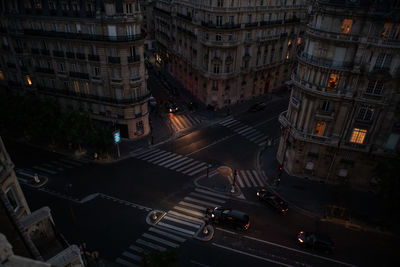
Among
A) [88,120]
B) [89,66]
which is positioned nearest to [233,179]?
[88,120]

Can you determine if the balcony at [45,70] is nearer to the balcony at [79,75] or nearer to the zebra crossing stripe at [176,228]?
the balcony at [79,75]

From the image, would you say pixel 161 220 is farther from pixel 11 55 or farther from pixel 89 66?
pixel 11 55

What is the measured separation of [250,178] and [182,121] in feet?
77.7

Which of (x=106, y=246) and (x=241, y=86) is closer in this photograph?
(x=106, y=246)

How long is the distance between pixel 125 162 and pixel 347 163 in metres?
36.5

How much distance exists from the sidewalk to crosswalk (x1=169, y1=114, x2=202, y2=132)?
22.0m

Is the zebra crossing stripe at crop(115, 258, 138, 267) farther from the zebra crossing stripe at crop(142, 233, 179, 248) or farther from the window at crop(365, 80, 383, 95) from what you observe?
the window at crop(365, 80, 383, 95)

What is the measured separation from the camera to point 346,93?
3684 centimetres

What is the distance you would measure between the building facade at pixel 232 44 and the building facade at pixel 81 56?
19285 millimetres

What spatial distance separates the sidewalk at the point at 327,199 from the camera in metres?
37.1

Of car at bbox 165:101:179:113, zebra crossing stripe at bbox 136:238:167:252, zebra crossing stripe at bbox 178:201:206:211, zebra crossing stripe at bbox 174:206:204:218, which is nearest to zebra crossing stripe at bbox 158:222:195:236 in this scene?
zebra crossing stripe at bbox 174:206:204:218

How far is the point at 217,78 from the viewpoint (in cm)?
6347

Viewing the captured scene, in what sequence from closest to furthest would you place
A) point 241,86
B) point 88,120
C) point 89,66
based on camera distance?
point 88,120 < point 89,66 < point 241,86

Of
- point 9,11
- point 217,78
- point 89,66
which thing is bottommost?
point 217,78
